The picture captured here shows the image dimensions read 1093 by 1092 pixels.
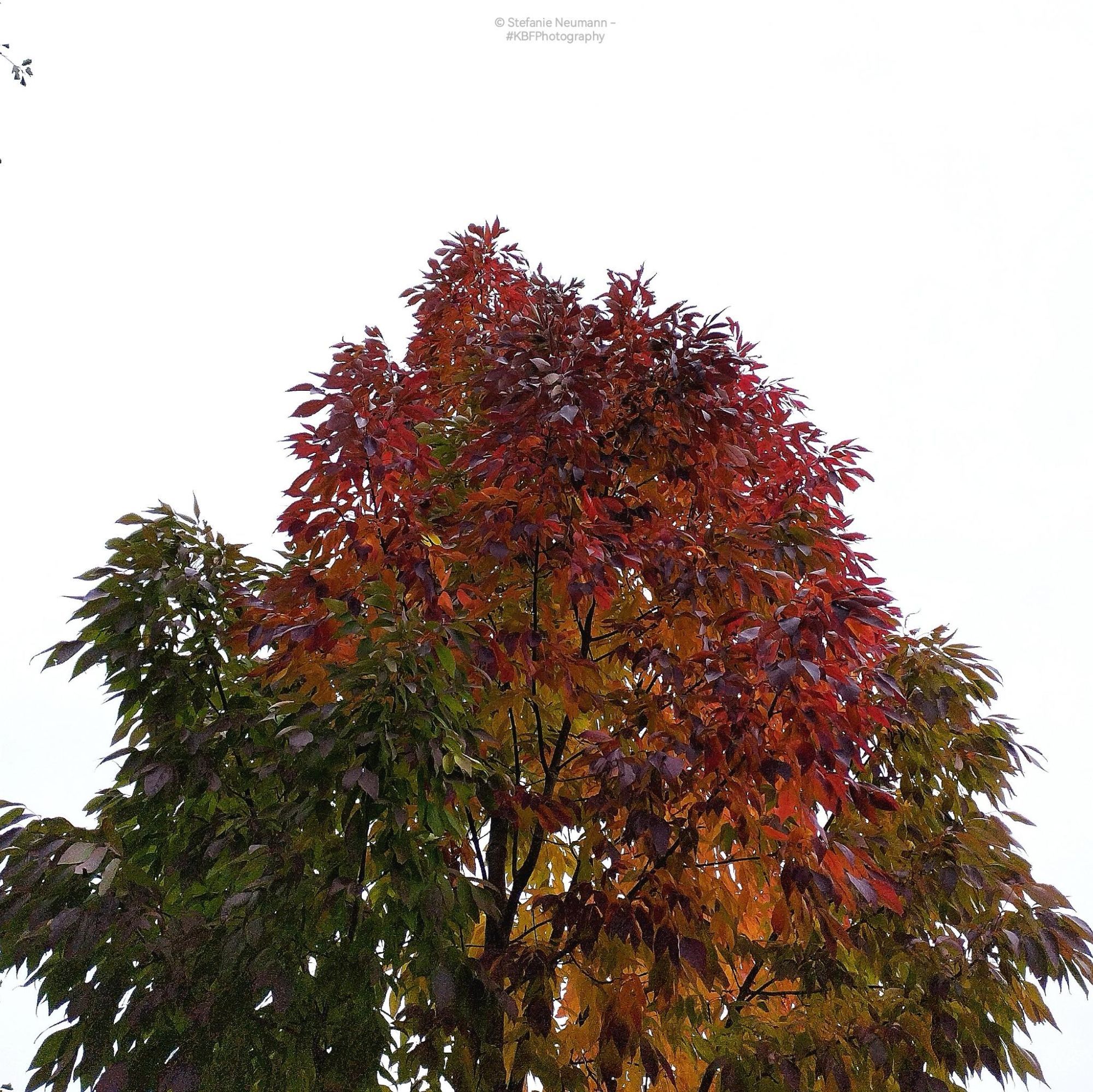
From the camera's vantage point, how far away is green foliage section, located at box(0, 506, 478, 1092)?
7.68 ft

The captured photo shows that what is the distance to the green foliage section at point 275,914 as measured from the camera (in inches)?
92.1

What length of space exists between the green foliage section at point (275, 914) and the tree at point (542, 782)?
0.5 inches

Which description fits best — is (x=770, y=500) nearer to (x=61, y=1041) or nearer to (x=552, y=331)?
(x=552, y=331)

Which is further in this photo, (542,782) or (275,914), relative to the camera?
(542,782)

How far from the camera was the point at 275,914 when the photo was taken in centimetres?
236

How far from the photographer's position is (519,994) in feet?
9.39

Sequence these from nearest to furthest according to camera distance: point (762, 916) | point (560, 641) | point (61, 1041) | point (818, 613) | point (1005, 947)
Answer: point (818, 613), point (61, 1041), point (1005, 947), point (560, 641), point (762, 916)

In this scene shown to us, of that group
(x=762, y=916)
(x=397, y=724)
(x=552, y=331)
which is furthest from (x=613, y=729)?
(x=552, y=331)

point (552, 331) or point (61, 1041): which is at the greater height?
point (552, 331)

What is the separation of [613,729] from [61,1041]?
5.36ft

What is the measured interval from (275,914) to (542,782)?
1063mm

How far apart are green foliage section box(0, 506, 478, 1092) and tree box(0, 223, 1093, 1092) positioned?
11 mm

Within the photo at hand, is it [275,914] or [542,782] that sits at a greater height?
[542,782]

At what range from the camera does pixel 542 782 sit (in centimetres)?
321
